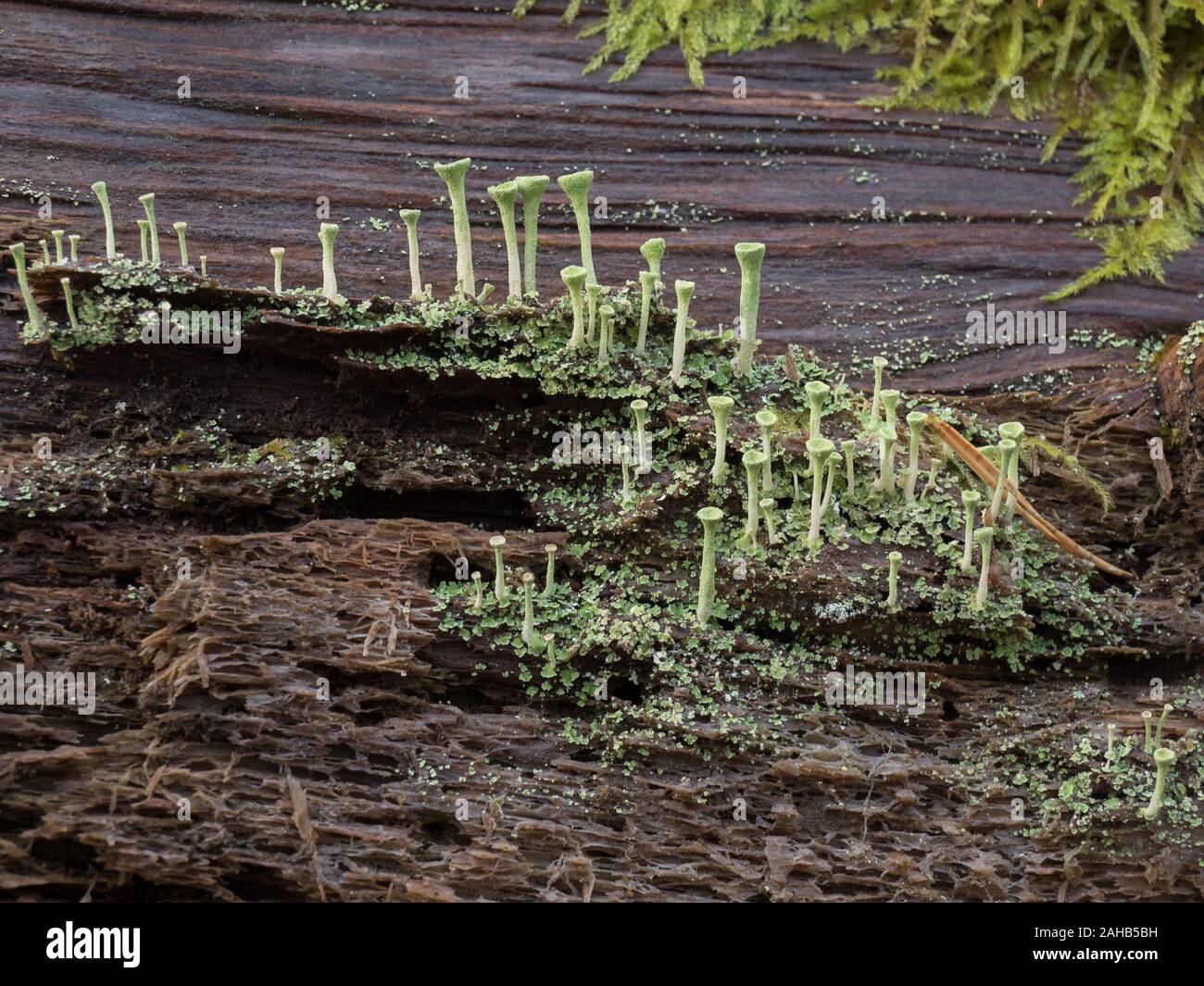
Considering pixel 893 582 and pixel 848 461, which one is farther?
pixel 848 461

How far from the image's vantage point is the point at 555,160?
527cm

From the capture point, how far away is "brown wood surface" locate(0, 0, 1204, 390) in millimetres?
4797

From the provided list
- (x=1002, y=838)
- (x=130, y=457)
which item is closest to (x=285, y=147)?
(x=130, y=457)

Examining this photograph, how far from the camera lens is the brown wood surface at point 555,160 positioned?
15.7 ft

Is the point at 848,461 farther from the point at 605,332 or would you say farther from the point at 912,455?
the point at 605,332

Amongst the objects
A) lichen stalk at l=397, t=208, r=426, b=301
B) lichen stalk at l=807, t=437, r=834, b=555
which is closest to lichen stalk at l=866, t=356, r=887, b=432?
lichen stalk at l=807, t=437, r=834, b=555

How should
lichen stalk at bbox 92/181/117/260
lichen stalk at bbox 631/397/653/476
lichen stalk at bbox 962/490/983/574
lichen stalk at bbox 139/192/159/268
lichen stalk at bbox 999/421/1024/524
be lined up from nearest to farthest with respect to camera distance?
lichen stalk at bbox 962/490/983/574, lichen stalk at bbox 999/421/1024/524, lichen stalk at bbox 631/397/653/476, lichen stalk at bbox 139/192/159/268, lichen stalk at bbox 92/181/117/260

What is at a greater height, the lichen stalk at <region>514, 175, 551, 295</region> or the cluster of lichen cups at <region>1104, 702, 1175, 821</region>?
the lichen stalk at <region>514, 175, 551, 295</region>

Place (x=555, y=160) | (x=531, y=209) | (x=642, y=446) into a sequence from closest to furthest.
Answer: (x=642, y=446) < (x=531, y=209) < (x=555, y=160)

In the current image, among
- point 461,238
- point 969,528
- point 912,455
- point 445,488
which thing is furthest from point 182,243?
point 969,528

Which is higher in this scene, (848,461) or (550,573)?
(848,461)

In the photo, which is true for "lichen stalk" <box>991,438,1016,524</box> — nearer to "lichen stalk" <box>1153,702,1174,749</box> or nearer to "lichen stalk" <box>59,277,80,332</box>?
"lichen stalk" <box>1153,702,1174,749</box>

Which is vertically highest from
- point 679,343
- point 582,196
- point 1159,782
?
point 582,196

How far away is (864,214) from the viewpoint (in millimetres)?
5215
